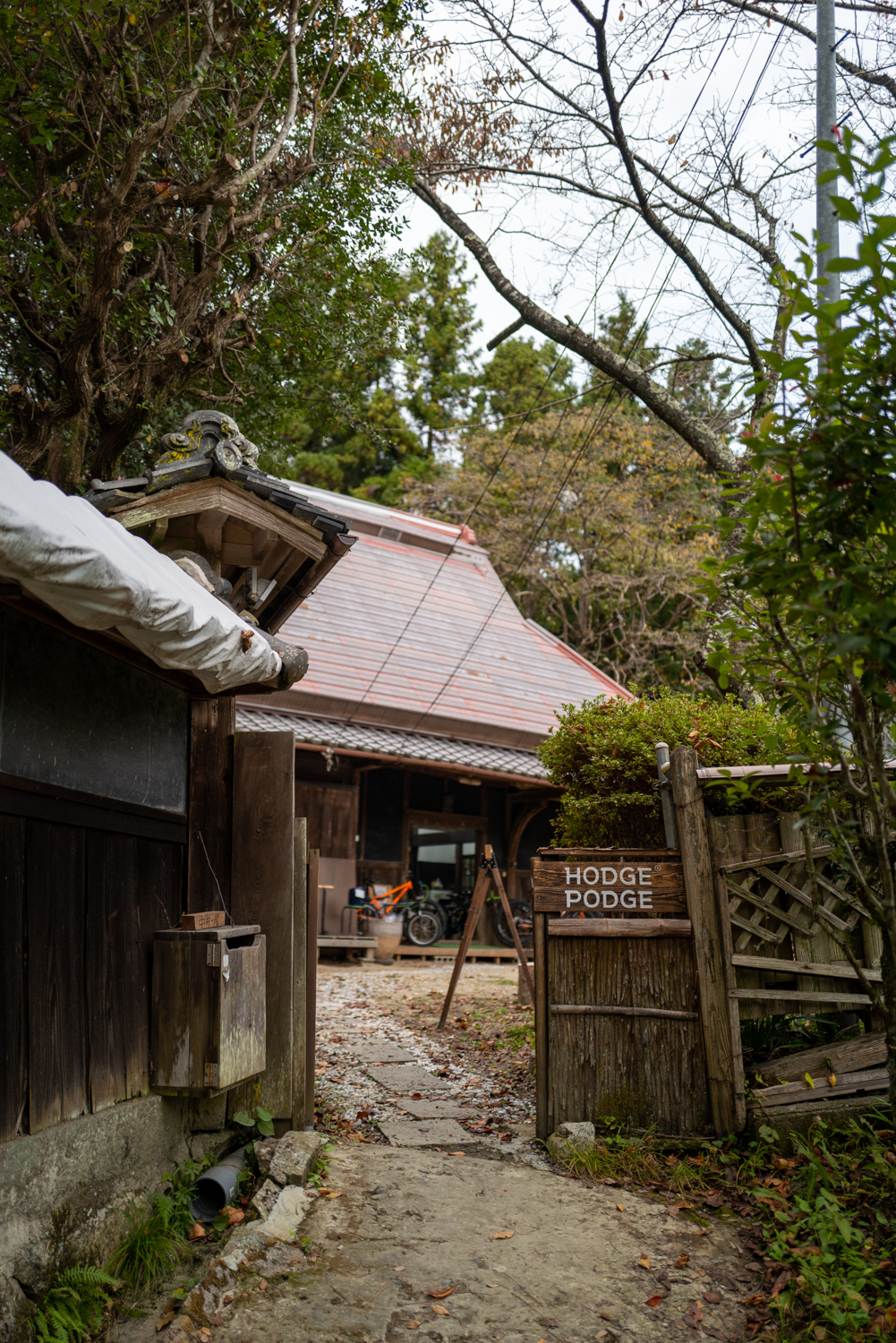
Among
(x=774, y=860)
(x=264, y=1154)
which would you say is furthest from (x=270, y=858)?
(x=774, y=860)

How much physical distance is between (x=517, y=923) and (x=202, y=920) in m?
10.9

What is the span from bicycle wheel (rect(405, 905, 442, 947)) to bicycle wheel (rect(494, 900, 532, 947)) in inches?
44.2

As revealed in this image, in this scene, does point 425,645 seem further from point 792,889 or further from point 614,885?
point 792,889

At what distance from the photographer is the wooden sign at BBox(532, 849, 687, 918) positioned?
5.64m

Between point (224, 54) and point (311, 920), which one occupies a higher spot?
point (224, 54)

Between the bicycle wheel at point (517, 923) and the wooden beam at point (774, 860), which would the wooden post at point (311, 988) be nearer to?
the wooden beam at point (774, 860)

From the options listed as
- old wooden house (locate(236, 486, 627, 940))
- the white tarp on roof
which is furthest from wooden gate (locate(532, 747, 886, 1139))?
old wooden house (locate(236, 486, 627, 940))

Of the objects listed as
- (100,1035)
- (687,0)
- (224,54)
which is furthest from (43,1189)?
(687,0)

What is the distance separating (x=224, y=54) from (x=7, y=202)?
2000 millimetres

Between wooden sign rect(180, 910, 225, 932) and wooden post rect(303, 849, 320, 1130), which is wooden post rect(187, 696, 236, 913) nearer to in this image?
wooden sign rect(180, 910, 225, 932)

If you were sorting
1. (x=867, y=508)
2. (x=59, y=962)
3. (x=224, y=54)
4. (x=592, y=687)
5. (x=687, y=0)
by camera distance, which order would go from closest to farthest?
(x=867, y=508) → (x=59, y=962) → (x=224, y=54) → (x=687, y=0) → (x=592, y=687)

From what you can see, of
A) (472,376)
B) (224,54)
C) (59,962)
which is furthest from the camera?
(472,376)

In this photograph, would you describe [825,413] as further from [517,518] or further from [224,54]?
[517,518]

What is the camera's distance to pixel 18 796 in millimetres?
3648
